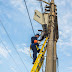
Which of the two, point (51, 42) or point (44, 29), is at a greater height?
point (44, 29)

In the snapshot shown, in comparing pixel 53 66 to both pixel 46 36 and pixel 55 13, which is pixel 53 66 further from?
pixel 55 13

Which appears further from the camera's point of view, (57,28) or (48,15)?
(57,28)

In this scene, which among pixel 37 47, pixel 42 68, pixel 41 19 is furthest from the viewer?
pixel 41 19

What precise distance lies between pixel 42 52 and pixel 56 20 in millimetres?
3307

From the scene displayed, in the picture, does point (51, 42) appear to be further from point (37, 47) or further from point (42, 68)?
point (42, 68)

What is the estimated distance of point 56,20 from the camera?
32.7ft

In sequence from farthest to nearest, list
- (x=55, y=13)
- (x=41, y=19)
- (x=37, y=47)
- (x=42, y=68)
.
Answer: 1. (x=55, y=13)
2. (x=41, y=19)
3. (x=37, y=47)
4. (x=42, y=68)

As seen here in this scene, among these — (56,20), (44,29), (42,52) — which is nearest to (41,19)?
(44,29)

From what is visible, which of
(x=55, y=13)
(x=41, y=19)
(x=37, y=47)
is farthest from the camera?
(x=55, y=13)

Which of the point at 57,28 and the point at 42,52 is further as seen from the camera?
the point at 57,28

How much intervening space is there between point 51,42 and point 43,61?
135 centimetres

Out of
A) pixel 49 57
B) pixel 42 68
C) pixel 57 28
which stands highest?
pixel 57 28

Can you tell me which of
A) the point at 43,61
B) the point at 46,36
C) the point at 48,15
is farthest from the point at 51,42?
the point at 48,15

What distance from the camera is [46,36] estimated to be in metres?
8.85
